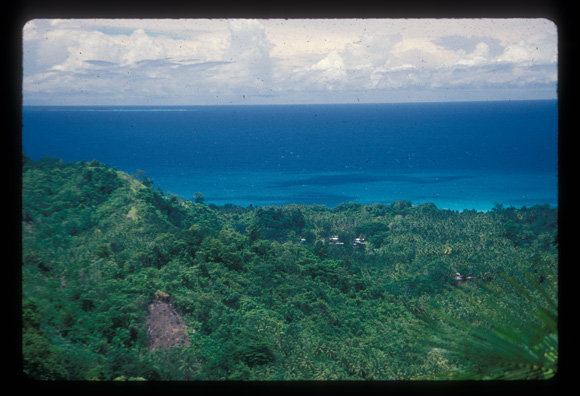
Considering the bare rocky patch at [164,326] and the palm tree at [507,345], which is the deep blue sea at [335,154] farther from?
the palm tree at [507,345]

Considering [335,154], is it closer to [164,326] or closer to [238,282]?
[238,282]

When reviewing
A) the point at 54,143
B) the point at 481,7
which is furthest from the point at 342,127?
the point at 481,7

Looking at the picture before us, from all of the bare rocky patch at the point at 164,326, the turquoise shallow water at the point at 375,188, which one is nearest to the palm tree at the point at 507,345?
the bare rocky patch at the point at 164,326

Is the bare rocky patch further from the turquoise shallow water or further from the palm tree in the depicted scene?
the turquoise shallow water

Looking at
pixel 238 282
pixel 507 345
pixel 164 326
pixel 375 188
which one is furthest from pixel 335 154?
pixel 507 345

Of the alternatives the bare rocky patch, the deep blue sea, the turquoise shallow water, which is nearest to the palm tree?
the bare rocky patch

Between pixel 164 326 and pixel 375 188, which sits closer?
pixel 164 326

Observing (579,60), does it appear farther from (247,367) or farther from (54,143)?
(54,143)

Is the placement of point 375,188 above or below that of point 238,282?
above
